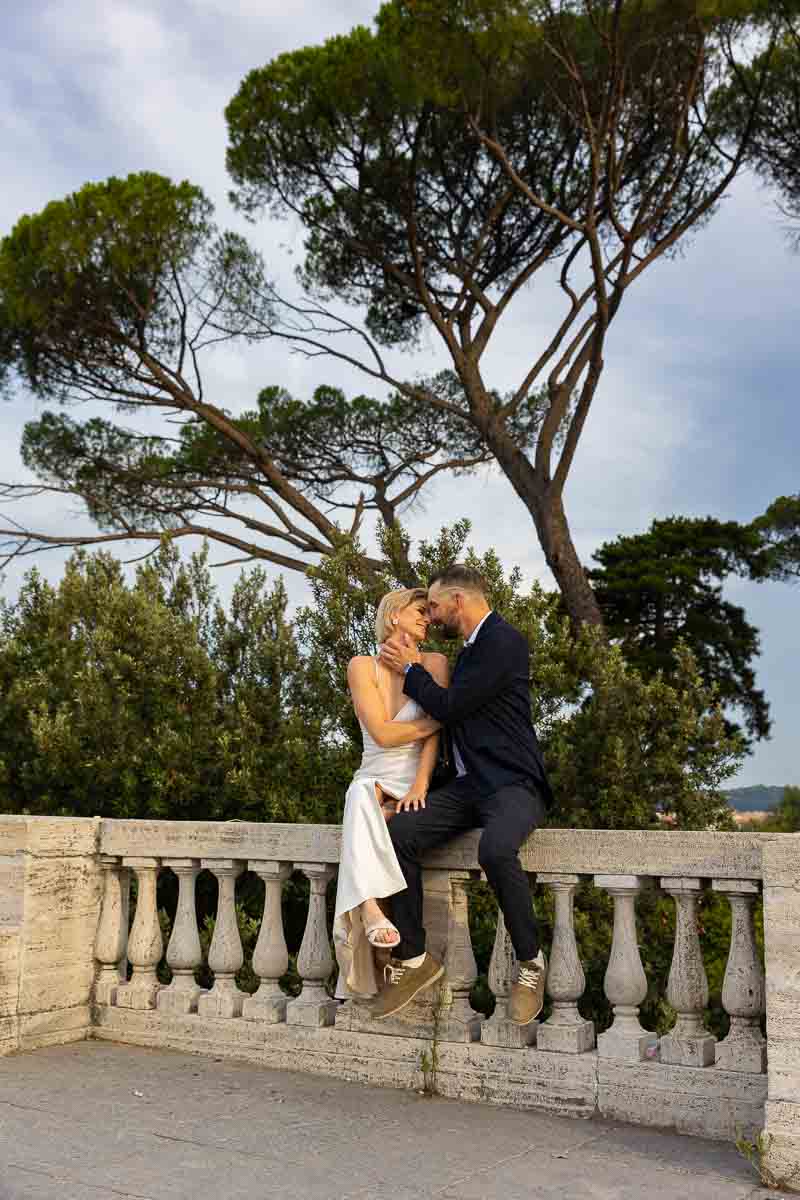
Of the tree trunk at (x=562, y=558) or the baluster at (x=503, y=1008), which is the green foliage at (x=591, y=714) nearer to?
the baluster at (x=503, y=1008)

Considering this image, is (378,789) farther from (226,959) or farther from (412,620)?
(226,959)

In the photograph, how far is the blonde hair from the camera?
4422 millimetres

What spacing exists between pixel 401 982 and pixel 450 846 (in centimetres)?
48

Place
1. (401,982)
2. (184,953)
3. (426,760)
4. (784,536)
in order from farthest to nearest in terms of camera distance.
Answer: (784,536) → (184,953) → (426,760) → (401,982)

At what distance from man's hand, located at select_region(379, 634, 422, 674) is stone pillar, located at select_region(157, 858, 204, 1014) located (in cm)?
125

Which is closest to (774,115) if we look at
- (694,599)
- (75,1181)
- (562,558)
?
(562,558)

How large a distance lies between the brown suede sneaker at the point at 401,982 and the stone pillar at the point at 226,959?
871 mm

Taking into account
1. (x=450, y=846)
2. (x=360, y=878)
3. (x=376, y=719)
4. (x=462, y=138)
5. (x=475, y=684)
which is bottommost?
(x=360, y=878)

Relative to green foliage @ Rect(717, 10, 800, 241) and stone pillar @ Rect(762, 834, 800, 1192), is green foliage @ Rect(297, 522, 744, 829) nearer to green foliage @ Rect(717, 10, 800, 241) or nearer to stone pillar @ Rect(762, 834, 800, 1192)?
stone pillar @ Rect(762, 834, 800, 1192)

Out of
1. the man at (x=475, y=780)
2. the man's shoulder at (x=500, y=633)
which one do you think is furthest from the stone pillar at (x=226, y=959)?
the man's shoulder at (x=500, y=633)

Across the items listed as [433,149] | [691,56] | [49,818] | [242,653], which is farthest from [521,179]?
[49,818]

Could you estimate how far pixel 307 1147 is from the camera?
3498 mm

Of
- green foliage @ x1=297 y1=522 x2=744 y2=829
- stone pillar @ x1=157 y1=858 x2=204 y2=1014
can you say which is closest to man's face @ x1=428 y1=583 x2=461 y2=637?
stone pillar @ x1=157 y1=858 x2=204 y2=1014

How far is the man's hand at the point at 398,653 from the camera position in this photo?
4324 mm
